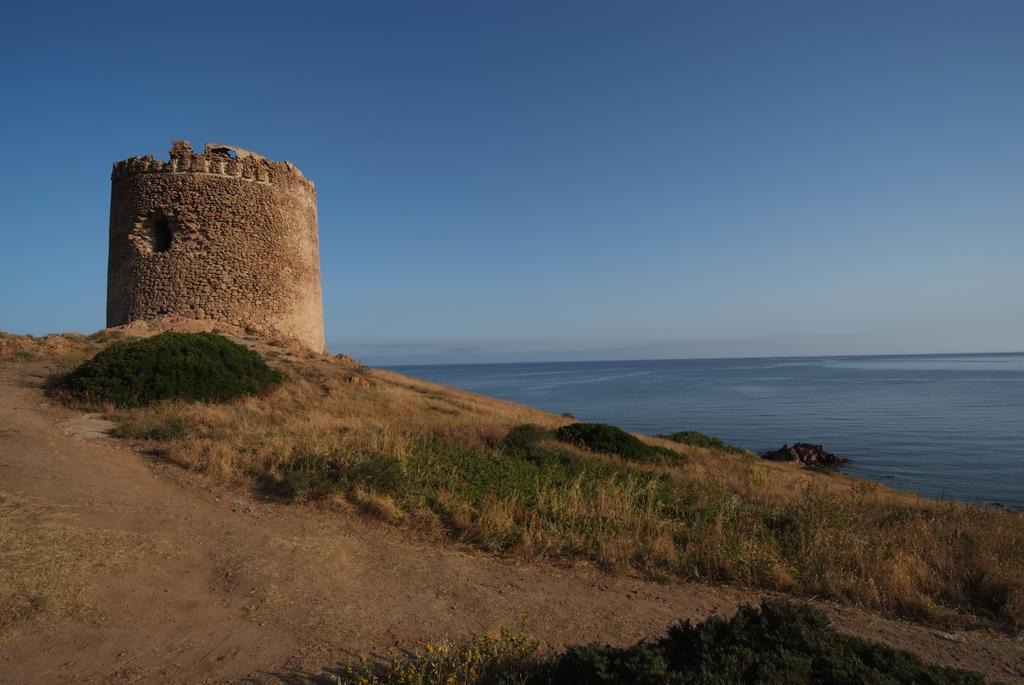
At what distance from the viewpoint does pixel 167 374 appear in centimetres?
1170

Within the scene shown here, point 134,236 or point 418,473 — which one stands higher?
point 134,236

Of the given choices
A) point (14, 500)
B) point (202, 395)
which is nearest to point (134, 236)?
point (202, 395)

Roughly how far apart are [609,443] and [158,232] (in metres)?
16.8

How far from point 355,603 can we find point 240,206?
57.7 feet

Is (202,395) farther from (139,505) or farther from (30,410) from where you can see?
(139,505)

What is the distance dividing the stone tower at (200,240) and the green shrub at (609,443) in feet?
37.6

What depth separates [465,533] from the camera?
244 inches

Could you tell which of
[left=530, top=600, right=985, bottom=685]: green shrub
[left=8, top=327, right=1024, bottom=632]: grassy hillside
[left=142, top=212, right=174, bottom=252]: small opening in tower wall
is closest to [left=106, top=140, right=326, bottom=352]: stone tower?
[left=142, top=212, right=174, bottom=252]: small opening in tower wall

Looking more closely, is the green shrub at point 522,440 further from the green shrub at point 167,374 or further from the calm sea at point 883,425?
the calm sea at point 883,425

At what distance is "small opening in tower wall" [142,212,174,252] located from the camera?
61.8ft

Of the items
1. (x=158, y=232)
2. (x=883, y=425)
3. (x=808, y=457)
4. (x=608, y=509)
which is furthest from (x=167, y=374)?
(x=883, y=425)

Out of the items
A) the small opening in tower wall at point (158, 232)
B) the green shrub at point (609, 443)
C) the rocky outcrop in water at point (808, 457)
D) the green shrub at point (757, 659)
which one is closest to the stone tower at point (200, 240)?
the small opening in tower wall at point (158, 232)

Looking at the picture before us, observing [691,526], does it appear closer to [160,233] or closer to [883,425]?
[160,233]

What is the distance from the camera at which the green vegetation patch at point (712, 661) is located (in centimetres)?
294
